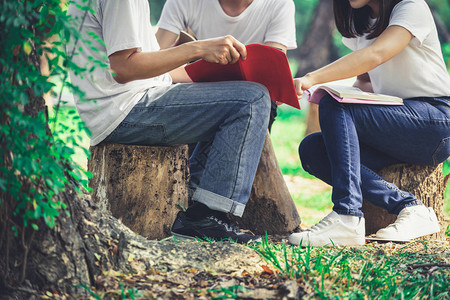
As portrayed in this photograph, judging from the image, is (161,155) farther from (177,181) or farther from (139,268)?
(139,268)

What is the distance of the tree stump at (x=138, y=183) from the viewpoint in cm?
284

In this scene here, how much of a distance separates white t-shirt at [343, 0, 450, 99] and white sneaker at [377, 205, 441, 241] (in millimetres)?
710

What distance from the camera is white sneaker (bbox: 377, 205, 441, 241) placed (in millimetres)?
3055

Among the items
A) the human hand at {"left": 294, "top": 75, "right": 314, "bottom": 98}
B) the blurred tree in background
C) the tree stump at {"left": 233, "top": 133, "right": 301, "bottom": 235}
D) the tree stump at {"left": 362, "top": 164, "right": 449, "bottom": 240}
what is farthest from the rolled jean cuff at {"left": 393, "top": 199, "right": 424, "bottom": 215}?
the blurred tree in background

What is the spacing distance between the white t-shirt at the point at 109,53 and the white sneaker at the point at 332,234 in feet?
3.85

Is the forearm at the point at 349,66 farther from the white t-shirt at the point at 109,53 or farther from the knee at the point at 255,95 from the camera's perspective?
the white t-shirt at the point at 109,53

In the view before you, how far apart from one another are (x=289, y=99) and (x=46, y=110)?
1.40 metres

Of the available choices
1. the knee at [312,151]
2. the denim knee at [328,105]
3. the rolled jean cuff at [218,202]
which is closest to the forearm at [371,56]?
the denim knee at [328,105]

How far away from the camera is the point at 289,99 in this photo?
9.68 ft

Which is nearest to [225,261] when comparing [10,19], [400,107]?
[10,19]

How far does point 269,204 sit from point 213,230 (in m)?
0.82

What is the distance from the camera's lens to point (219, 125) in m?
2.79

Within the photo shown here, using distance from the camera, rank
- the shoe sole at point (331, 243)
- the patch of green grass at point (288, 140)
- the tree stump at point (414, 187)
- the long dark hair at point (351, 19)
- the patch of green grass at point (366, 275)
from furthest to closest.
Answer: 1. the patch of green grass at point (288, 140)
2. the long dark hair at point (351, 19)
3. the tree stump at point (414, 187)
4. the shoe sole at point (331, 243)
5. the patch of green grass at point (366, 275)

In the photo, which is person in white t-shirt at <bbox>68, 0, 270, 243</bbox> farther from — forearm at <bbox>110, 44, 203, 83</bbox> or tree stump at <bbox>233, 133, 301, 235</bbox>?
tree stump at <bbox>233, 133, 301, 235</bbox>
